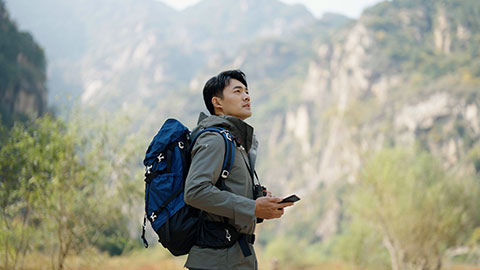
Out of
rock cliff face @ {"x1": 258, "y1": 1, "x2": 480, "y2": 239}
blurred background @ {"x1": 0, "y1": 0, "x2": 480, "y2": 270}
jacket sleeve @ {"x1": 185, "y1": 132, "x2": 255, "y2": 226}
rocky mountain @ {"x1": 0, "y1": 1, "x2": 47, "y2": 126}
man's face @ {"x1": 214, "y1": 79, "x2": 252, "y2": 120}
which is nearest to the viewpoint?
jacket sleeve @ {"x1": 185, "y1": 132, "x2": 255, "y2": 226}

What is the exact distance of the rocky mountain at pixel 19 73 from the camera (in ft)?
97.7

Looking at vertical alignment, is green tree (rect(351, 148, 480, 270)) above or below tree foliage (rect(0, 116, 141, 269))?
above

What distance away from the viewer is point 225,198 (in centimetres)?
183

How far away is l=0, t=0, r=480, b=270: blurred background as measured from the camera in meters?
8.47

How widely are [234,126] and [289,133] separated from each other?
327ft

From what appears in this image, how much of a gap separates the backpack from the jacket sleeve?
6 centimetres

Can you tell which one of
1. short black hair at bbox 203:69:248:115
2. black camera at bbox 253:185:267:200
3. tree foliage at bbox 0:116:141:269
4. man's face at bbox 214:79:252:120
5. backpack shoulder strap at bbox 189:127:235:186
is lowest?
black camera at bbox 253:185:267:200

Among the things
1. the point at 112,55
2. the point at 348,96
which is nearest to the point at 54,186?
the point at 348,96

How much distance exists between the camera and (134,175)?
10.0 meters

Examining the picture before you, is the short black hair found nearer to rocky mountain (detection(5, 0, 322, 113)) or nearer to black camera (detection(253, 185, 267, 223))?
black camera (detection(253, 185, 267, 223))

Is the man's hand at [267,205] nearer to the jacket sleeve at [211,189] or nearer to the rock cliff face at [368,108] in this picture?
the jacket sleeve at [211,189]

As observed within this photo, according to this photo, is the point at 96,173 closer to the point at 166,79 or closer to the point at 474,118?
the point at 474,118

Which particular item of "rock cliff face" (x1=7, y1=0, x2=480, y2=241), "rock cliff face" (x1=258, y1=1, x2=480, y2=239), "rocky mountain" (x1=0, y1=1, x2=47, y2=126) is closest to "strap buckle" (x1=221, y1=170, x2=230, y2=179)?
"rock cliff face" (x1=7, y1=0, x2=480, y2=241)

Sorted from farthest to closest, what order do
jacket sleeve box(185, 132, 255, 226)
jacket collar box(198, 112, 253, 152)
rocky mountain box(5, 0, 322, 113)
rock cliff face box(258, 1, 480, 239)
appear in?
rocky mountain box(5, 0, 322, 113) → rock cliff face box(258, 1, 480, 239) → jacket collar box(198, 112, 253, 152) → jacket sleeve box(185, 132, 255, 226)
